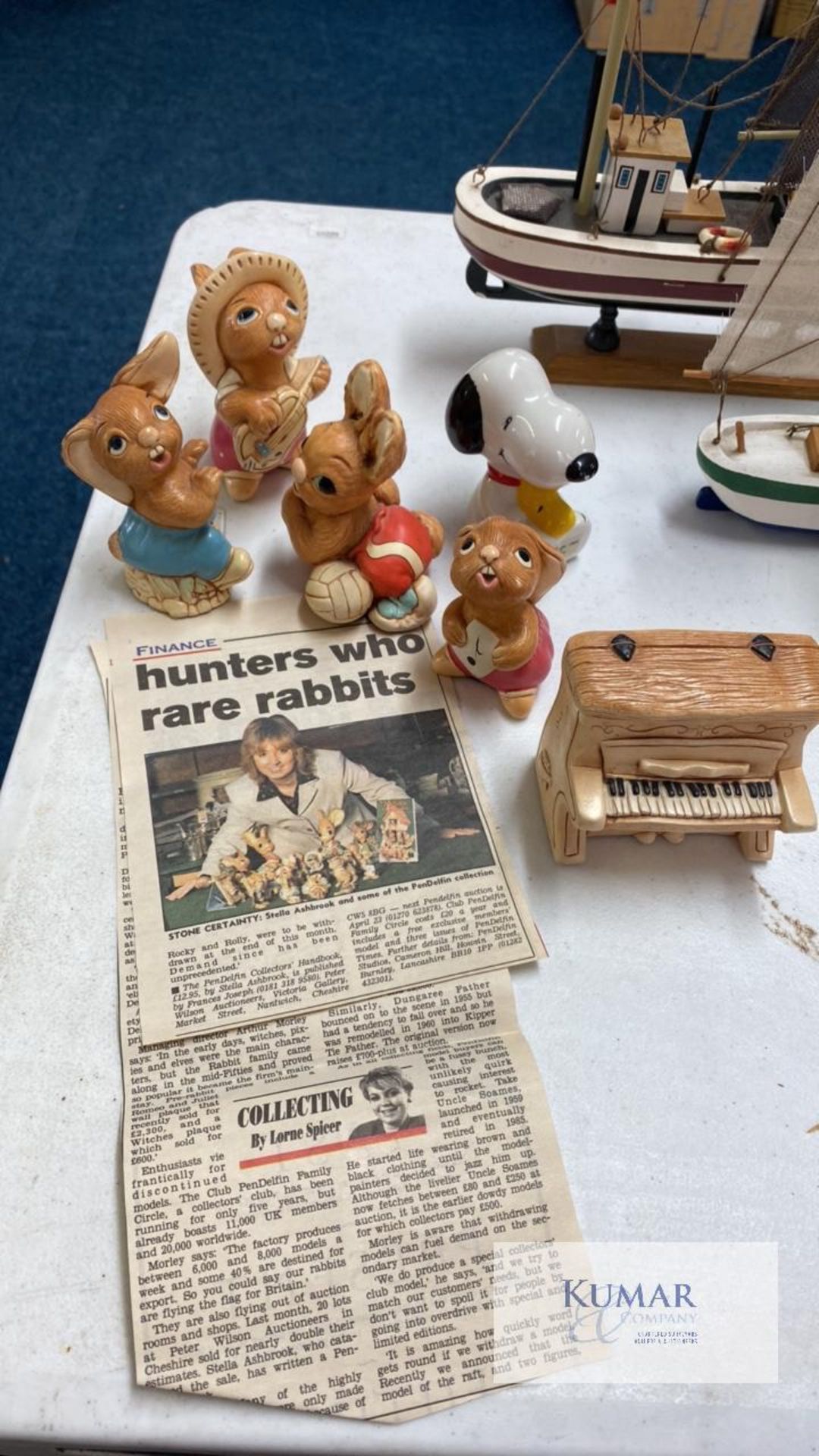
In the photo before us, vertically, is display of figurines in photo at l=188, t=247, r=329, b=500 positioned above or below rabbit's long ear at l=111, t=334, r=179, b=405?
above

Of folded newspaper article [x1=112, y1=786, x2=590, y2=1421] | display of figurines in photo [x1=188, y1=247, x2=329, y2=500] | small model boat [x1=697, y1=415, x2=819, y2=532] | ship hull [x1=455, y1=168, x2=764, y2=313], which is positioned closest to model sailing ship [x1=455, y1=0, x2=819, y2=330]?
ship hull [x1=455, y1=168, x2=764, y2=313]

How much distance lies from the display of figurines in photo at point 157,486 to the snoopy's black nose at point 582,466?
0.86ft

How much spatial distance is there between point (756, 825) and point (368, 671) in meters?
0.31

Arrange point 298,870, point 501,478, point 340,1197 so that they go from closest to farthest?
1. point 340,1197
2. point 298,870
3. point 501,478

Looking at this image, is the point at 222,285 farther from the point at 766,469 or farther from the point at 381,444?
the point at 766,469

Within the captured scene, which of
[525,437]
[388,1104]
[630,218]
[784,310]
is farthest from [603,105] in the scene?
[388,1104]

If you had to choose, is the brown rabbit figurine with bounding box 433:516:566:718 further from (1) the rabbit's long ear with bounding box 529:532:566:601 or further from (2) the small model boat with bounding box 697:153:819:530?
(2) the small model boat with bounding box 697:153:819:530

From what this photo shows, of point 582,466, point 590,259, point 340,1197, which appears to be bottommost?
point 340,1197

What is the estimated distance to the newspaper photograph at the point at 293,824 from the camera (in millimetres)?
650

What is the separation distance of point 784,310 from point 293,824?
1.89 ft

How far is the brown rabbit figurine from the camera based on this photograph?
674mm

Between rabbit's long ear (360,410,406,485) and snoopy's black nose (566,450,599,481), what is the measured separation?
0.42ft

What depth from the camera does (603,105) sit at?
2.83ft

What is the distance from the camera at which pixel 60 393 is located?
144 centimetres
